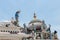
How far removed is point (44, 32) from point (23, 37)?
581 centimetres

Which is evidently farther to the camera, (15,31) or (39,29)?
(39,29)

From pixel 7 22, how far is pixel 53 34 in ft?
34.1

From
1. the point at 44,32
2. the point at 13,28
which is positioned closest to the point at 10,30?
the point at 13,28

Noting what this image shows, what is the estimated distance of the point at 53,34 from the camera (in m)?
44.1

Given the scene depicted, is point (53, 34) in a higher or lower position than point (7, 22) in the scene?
lower

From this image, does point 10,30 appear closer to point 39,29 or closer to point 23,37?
point 23,37

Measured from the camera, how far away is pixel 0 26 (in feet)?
133

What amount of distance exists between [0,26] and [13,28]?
105 inches

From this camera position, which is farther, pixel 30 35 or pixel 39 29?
pixel 39 29

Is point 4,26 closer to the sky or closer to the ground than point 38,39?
closer to the sky

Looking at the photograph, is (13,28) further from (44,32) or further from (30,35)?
(44,32)

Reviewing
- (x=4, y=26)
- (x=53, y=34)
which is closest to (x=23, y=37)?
(x=4, y=26)

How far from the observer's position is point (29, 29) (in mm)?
45719

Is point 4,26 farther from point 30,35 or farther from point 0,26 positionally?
point 30,35
